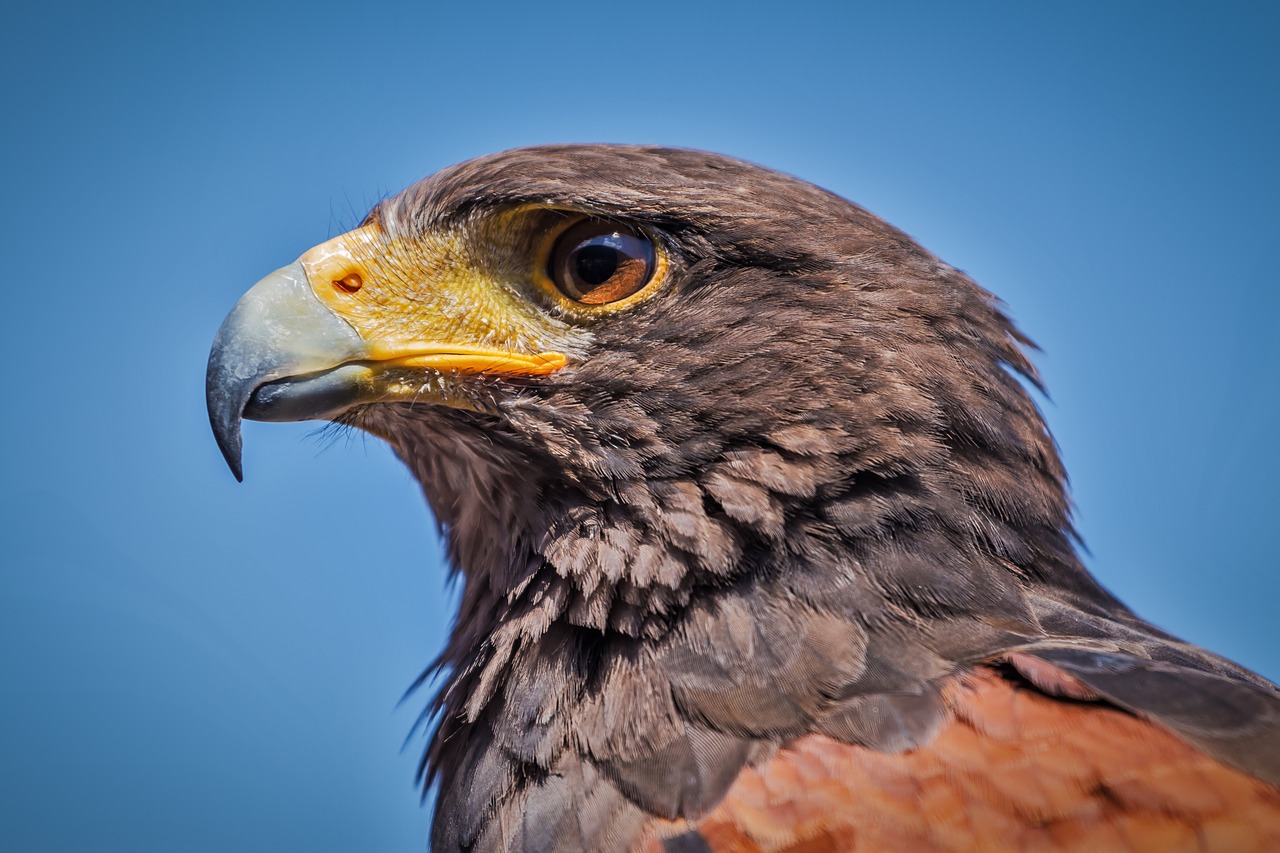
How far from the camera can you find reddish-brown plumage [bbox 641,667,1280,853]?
1416 millimetres

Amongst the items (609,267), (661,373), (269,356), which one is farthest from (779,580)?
(269,356)

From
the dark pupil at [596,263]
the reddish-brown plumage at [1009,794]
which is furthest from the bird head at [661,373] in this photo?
the reddish-brown plumage at [1009,794]

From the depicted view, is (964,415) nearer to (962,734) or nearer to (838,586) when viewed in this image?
(838,586)

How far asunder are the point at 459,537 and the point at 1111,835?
4.95 feet

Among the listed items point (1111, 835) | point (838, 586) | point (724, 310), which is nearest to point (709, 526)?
point (838, 586)

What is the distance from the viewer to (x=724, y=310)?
1.95 m

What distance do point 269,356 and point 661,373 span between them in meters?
0.77

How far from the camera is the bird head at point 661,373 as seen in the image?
1.82 metres

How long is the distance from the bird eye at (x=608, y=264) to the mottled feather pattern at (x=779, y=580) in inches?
1.9

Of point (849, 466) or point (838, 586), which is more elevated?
point (849, 466)

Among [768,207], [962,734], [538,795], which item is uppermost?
[768,207]

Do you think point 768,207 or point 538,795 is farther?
point 768,207

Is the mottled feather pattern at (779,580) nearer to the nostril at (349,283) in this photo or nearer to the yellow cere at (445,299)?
the yellow cere at (445,299)

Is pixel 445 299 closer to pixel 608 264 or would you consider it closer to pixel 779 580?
pixel 608 264
